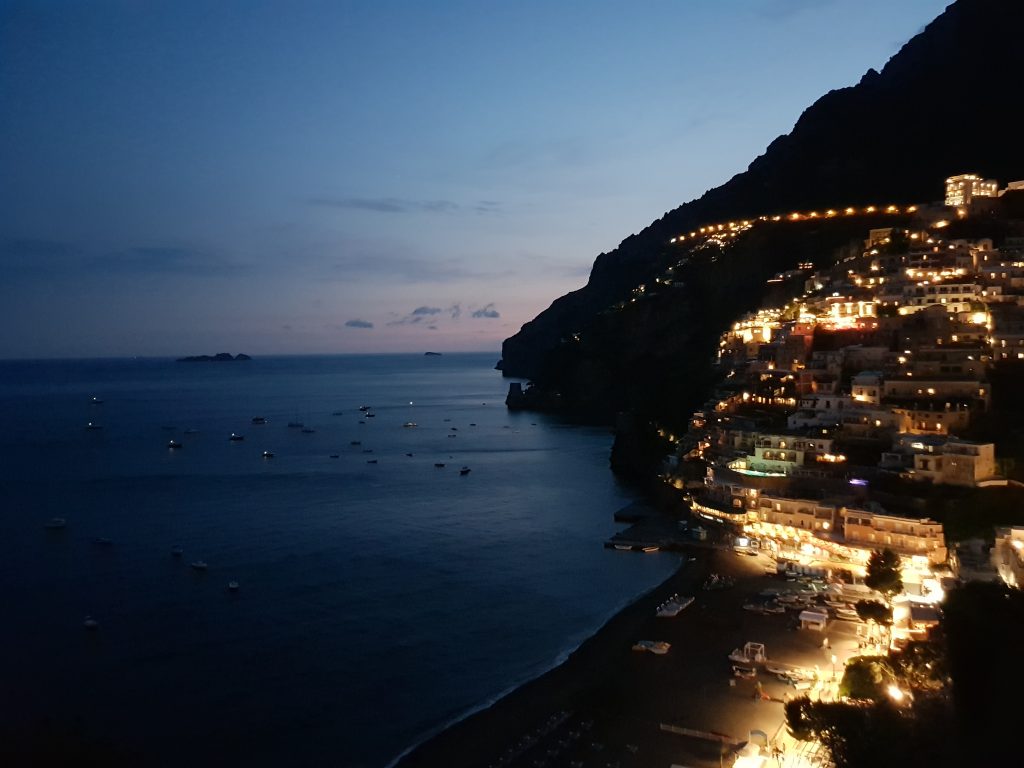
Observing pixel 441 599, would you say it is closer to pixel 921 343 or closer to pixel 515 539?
pixel 515 539

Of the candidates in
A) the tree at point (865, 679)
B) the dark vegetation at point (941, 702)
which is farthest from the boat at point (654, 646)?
the dark vegetation at point (941, 702)

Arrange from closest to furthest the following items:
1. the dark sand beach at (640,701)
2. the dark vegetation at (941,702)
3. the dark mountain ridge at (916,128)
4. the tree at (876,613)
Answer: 1. the dark vegetation at (941,702)
2. the dark sand beach at (640,701)
3. the tree at (876,613)
4. the dark mountain ridge at (916,128)

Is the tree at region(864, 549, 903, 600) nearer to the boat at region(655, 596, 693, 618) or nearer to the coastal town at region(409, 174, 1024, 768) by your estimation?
the coastal town at region(409, 174, 1024, 768)

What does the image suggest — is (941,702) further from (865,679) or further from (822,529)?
(822,529)

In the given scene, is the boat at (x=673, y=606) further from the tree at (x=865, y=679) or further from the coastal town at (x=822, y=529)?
the tree at (x=865, y=679)

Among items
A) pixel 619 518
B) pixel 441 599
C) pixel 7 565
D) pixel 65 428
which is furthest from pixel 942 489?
pixel 65 428

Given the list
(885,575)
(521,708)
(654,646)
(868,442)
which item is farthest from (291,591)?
(868,442)
